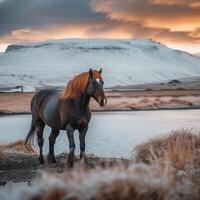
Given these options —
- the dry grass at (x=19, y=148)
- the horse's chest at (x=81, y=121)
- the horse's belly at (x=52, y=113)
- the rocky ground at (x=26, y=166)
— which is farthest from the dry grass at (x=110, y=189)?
the dry grass at (x=19, y=148)

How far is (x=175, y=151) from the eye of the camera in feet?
32.6

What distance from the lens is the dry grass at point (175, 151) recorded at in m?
9.50

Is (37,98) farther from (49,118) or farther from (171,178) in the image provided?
(171,178)

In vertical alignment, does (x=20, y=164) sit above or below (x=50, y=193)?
below

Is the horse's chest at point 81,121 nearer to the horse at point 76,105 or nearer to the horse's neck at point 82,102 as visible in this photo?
the horse at point 76,105

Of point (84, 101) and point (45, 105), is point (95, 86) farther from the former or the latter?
point (45, 105)

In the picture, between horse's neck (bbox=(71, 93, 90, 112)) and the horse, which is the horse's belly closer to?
the horse

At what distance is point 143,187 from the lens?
16.6 ft

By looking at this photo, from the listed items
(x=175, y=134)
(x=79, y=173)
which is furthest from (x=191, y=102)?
(x=79, y=173)

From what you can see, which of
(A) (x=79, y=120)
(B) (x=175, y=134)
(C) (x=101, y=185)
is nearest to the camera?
(C) (x=101, y=185)

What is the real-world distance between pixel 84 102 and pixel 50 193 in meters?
7.23

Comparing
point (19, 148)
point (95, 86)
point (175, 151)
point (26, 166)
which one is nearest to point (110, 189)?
point (175, 151)

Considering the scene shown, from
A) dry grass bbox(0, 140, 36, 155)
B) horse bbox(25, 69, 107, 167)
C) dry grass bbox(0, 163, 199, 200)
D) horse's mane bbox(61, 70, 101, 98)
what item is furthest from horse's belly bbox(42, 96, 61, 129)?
dry grass bbox(0, 163, 199, 200)

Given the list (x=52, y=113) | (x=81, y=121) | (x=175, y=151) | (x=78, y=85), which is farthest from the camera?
(x=52, y=113)
